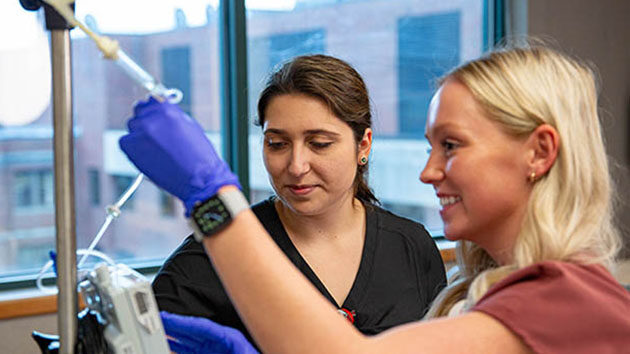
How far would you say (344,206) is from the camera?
6.05 ft

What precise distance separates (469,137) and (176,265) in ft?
2.76

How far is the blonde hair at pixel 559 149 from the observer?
1.01 meters

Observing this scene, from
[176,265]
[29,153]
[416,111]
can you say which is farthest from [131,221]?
[416,111]

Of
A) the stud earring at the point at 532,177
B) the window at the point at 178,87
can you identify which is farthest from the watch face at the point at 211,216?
the window at the point at 178,87

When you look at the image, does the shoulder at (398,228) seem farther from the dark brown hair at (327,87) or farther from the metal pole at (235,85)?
the metal pole at (235,85)

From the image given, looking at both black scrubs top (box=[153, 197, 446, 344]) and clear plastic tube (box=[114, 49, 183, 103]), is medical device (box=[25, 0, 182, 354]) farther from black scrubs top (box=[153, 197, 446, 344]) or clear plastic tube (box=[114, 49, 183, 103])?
black scrubs top (box=[153, 197, 446, 344])

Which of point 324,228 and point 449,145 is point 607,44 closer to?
point 324,228

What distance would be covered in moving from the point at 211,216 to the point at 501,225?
42cm

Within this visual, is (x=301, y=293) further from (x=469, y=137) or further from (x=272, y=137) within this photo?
(x=272, y=137)

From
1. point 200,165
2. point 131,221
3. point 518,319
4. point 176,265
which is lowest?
point 131,221

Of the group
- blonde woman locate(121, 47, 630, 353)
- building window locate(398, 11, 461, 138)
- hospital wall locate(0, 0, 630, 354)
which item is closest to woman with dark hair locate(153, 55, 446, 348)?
blonde woman locate(121, 47, 630, 353)

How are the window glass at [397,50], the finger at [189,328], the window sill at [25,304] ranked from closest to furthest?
the finger at [189,328] → the window sill at [25,304] → the window glass at [397,50]

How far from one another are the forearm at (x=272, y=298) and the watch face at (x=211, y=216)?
11 mm

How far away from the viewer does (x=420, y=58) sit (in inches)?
131
